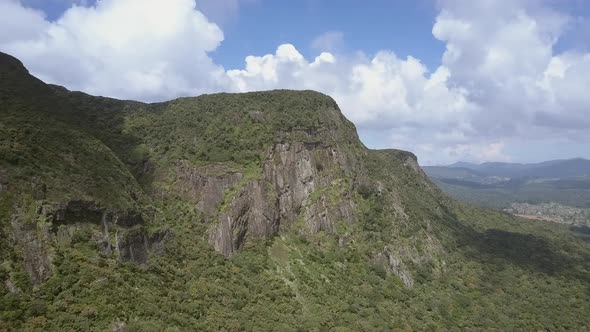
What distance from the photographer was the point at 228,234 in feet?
299

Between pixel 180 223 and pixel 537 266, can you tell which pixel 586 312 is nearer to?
pixel 537 266

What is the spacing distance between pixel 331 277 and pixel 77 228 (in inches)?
2183

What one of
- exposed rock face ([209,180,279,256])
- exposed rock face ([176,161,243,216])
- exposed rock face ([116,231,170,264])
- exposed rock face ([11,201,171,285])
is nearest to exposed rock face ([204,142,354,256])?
exposed rock face ([209,180,279,256])

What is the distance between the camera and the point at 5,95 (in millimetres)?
84438

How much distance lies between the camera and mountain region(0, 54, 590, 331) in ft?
187

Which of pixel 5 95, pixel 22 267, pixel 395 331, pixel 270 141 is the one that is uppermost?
pixel 5 95

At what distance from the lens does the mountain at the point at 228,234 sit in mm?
56875

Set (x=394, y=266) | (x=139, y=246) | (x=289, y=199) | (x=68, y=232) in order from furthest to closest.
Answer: (x=394, y=266) → (x=289, y=199) → (x=139, y=246) → (x=68, y=232)

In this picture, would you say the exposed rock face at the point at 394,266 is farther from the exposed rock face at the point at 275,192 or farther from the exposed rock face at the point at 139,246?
the exposed rock face at the point at 139,246

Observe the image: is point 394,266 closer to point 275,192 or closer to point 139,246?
point 275,192

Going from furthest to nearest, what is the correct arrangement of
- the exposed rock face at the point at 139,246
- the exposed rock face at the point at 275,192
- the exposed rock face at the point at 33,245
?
the exposed rock face at the point at 275,192 < the exposed rock face at the point at 139,246 < the exposed rock face at the point at 33,245

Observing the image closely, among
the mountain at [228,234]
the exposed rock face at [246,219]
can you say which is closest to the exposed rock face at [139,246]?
the mountain at [228,234]

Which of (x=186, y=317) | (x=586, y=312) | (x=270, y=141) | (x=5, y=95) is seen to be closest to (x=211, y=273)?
(x=186, y=317)

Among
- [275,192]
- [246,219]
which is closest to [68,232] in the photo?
[246,219]
